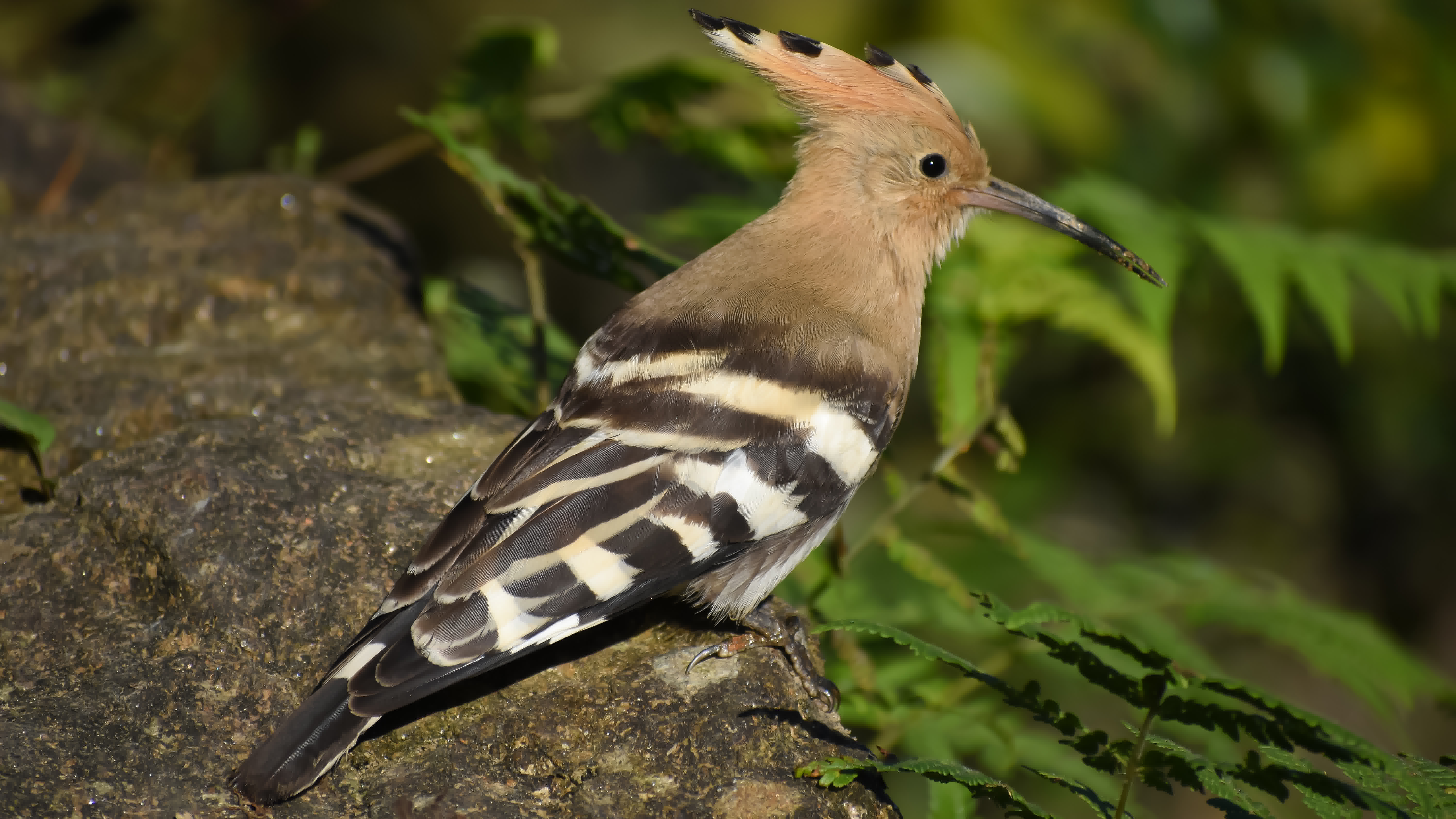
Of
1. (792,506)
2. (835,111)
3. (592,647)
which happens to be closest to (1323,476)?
(835,111)

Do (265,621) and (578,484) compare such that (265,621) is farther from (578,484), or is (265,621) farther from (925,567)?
(925,567)

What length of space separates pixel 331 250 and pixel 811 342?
1425 millimetres

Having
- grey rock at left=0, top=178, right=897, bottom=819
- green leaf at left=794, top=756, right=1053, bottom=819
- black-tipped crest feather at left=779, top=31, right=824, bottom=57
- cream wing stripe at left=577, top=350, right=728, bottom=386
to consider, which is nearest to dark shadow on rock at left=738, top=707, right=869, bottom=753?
grey rock at left=0, top=178, right=897, bottom=819

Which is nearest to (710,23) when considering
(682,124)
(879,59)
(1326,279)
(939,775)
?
(879,59)

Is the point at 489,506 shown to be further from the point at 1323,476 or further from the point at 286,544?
the point at 1323,476

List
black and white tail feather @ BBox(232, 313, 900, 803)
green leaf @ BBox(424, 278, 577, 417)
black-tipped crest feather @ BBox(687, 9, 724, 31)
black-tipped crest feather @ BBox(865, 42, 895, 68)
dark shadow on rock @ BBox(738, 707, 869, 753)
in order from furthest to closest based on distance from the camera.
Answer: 1. green leaf @ BBox(424, 278, 577, 417)
2. black-tipped crest feather @ BBox(865, 42, 895, 68)
3. black-tipped crest feather @ BBox(687, 9, 724, 31)
4. dark shadow on rock @ BBox(738, 707, 869, 753)
5. black and white tail feather @ BBox(232, 313, 900, 803)

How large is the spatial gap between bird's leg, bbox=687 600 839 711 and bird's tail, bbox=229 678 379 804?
0.59 m

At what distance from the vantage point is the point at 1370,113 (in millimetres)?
4031

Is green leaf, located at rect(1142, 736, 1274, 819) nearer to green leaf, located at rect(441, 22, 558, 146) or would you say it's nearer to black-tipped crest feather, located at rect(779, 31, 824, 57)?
black-tipped crest feather, located at rect(779, 31, 824, 57)

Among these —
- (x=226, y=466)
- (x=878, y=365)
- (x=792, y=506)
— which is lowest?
(x=226, y=466)

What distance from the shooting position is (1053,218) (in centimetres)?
294

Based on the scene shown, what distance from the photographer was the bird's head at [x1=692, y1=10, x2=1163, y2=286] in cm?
285

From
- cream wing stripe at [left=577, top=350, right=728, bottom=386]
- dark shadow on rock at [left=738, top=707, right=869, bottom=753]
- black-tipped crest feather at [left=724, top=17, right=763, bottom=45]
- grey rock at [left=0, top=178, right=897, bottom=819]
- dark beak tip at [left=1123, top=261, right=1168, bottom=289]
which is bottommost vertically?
grey rock at [left=0, top=178, right=897, bottom=819]

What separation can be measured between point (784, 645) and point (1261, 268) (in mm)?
1600
